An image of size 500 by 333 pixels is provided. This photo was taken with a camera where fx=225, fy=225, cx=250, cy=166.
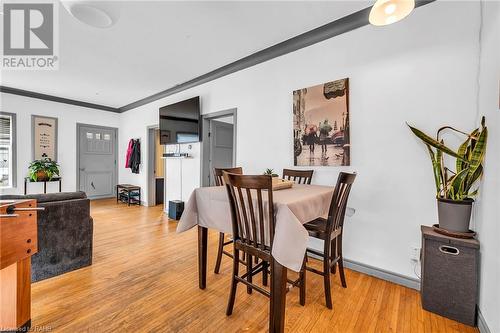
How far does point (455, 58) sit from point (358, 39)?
2.97 ft

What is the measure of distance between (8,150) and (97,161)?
1.77 metres

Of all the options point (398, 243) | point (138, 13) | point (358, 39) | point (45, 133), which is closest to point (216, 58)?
point (138, 13)

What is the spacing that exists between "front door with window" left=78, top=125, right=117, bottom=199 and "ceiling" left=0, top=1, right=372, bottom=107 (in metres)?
1.94

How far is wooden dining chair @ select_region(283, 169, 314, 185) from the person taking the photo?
2.68 m

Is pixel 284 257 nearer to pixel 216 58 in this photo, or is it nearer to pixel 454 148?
pixel 454 148

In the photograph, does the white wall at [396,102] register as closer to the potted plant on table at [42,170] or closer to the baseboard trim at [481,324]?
the baseboard trim at [481,324]

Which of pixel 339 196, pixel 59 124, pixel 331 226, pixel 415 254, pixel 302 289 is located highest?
pixel 59 124

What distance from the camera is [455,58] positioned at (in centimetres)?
194

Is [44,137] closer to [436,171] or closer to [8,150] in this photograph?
[8,150]

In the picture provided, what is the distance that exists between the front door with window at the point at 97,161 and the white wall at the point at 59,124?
179mm

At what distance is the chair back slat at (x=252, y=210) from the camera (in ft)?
4.56

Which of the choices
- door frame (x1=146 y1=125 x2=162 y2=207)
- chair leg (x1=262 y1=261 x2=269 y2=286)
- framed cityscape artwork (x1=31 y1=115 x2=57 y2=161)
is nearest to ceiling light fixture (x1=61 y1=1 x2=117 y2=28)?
chair leg (x1=262 y1=261 x2=269 y2=286)

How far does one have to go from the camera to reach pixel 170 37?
9.52 feet

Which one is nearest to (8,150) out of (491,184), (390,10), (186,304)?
(186,304)
